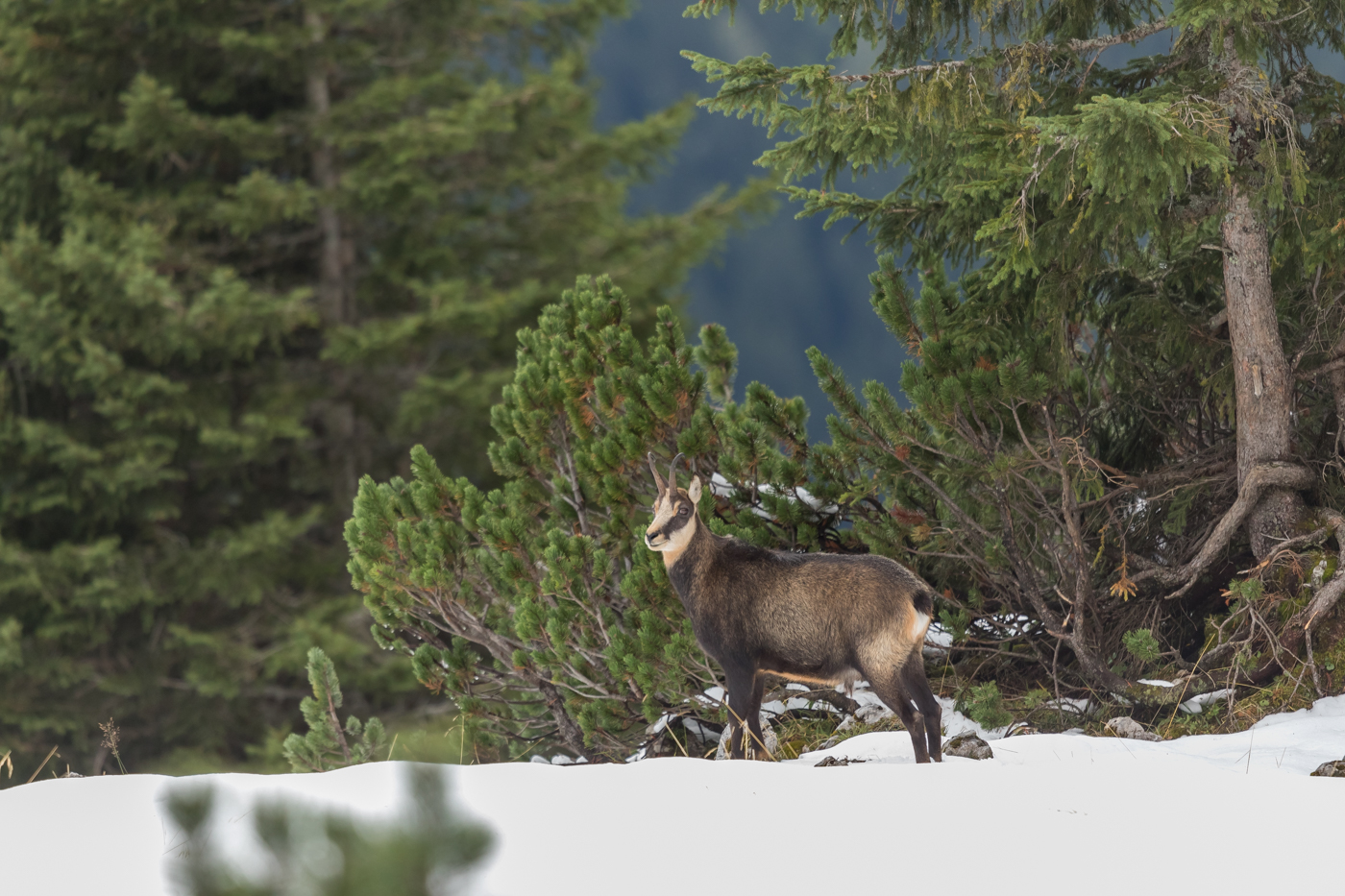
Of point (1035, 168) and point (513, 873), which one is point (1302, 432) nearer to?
point (1035, 168)

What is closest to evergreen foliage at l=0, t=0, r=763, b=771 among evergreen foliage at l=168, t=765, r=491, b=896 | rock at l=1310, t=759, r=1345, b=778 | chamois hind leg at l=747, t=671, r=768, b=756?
chamois hind leg at l=747, t=671, r=768, b=756

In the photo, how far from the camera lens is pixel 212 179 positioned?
54.3 ft

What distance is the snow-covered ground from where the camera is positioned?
135 inches

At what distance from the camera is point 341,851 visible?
2.22 meters

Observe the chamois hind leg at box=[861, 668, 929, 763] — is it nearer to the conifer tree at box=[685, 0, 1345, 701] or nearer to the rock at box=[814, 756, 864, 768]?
the rock at box=[814, 756, 864, 768]

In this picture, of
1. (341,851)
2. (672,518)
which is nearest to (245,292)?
(672,518)

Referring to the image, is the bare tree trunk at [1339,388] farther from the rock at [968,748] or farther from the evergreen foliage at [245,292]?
the evergreen foliage at [245,292]

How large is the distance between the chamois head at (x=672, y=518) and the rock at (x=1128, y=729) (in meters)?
2.67

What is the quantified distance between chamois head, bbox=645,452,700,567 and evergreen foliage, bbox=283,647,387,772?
306cm

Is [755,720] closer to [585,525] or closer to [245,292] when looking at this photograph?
[585,525]

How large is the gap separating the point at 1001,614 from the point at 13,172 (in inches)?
597

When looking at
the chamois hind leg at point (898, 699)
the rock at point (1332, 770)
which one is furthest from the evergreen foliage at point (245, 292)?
the rock at point (1332, 770)

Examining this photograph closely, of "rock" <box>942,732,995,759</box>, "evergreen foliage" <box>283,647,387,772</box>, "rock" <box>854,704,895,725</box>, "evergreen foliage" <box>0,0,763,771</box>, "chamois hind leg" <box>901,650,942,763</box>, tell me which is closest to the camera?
"chamois hind leg" <box>901,650,942,763</box>

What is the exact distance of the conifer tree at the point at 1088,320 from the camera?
235 inches
